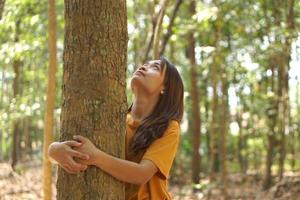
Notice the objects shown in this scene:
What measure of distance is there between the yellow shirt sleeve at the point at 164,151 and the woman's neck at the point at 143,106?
150 millimetres

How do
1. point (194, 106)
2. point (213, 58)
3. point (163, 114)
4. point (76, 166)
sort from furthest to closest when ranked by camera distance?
1. point (194, 106)
2. point (213, 58)
3. point (163, 114)
4. point (76, 166)

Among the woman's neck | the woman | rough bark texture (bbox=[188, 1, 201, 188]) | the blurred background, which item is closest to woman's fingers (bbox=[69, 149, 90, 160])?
the woman

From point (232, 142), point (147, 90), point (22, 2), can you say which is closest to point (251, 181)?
point (232, 142)

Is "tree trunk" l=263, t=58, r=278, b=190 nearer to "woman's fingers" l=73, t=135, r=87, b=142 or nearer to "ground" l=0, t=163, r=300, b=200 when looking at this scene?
"ground" l=0, t=163, r=300, b=200

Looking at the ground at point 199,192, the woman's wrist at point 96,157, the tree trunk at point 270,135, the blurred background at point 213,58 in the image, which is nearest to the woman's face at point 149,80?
the woman's wrist at point 96,157

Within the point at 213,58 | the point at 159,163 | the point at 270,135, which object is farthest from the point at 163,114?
the point at 270,135

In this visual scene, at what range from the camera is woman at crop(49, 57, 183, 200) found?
2.14 meters

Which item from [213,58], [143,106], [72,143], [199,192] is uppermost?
[213,58]

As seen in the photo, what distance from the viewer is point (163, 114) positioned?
2.53 meters

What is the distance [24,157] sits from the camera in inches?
835

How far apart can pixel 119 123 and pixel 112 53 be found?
0.31 m

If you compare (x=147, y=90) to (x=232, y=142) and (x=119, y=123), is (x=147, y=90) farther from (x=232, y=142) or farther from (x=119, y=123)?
(x=232, y=142)

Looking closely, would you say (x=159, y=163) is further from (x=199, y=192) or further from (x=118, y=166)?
(x=199, y=192)

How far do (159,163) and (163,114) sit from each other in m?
0.28
